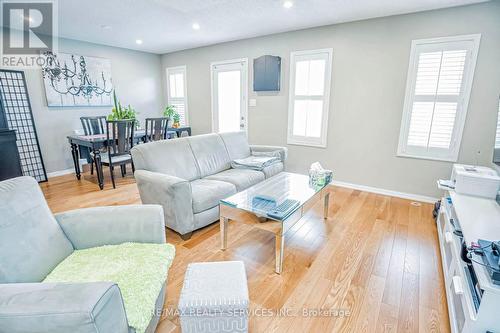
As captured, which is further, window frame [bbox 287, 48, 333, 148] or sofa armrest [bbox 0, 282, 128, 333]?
window frame [bbox 287, 48, 333, 148]

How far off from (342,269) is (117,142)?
340 cm

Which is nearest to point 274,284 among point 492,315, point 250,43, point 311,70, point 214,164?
point 492,315

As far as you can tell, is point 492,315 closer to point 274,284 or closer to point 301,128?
point 274,284

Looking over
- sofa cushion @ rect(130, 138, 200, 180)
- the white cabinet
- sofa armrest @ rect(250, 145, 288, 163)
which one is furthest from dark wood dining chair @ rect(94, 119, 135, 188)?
the white cabinet

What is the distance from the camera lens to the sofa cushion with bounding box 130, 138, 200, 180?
2.53 m

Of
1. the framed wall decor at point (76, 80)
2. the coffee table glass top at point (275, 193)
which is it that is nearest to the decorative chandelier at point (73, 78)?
the framed wall decor at point (76, 80)

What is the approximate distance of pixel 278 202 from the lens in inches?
80.4

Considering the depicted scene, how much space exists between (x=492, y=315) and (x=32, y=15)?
5.14 meters

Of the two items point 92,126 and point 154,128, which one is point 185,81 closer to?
point 154,128

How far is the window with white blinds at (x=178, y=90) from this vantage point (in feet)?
18.0

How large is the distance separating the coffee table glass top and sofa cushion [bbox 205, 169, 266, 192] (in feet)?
1.09

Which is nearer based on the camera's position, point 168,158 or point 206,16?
point 168,158

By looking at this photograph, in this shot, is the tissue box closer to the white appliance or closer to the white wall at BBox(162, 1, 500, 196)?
the white appliance

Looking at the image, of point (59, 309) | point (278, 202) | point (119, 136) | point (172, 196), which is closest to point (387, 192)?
point (278, 202)
